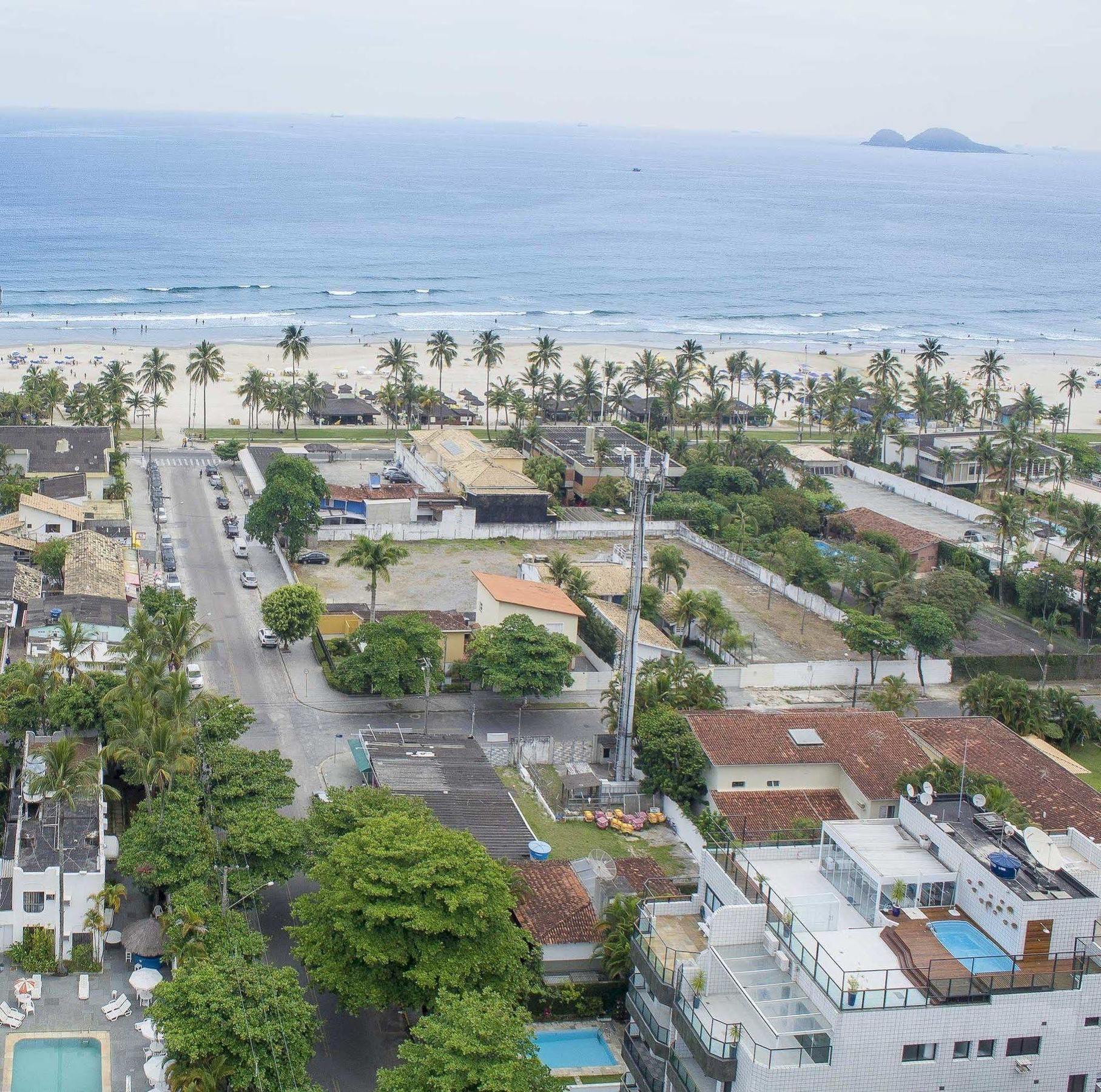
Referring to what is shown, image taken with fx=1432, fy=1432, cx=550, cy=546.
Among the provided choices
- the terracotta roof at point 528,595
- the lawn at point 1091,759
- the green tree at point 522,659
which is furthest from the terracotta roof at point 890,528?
the green tree at point 522,659

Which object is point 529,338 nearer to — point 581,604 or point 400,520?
point 400,520

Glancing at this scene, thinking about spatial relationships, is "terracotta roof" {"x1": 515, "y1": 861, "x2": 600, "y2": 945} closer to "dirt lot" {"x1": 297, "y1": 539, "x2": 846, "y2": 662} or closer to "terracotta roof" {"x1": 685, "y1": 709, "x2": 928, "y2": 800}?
"terracotta roof" {"x1": 685, "y1": 709, "x2": 928, "y2": 800}

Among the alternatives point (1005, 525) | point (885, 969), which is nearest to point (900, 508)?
point (1005, 525)

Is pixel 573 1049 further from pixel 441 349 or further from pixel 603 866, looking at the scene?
pixel 441 349

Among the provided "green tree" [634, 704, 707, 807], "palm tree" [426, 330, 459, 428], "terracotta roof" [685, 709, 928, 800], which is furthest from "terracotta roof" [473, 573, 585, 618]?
"palm tree" [426, 330, 459, 428]

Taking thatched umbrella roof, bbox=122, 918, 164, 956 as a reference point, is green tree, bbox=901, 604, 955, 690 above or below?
above

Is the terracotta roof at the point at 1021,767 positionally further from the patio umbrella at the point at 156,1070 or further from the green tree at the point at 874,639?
the patio umbrella at the point at 156,1070

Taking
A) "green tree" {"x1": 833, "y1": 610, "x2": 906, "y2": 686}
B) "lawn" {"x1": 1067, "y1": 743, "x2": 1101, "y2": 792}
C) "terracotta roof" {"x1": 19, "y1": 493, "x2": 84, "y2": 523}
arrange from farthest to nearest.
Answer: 1. "terracotta roof" {"x1": 19, "y1": 493, "x2": 84, "y2": 523}
2. "green tree" {"x1": 833, "y1": 610, "x2": 906, "y2": 686}
3. "lawn" {"x1": 1067, "y1": 743, "x2": 1101, "y2": 792}

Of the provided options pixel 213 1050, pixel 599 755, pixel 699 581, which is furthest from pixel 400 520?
pixel 213 1050

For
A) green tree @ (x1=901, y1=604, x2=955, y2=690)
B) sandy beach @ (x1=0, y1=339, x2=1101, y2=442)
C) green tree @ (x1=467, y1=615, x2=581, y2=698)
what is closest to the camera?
green tree @ (x1=467, y1=615, x2=581, y2=698)
